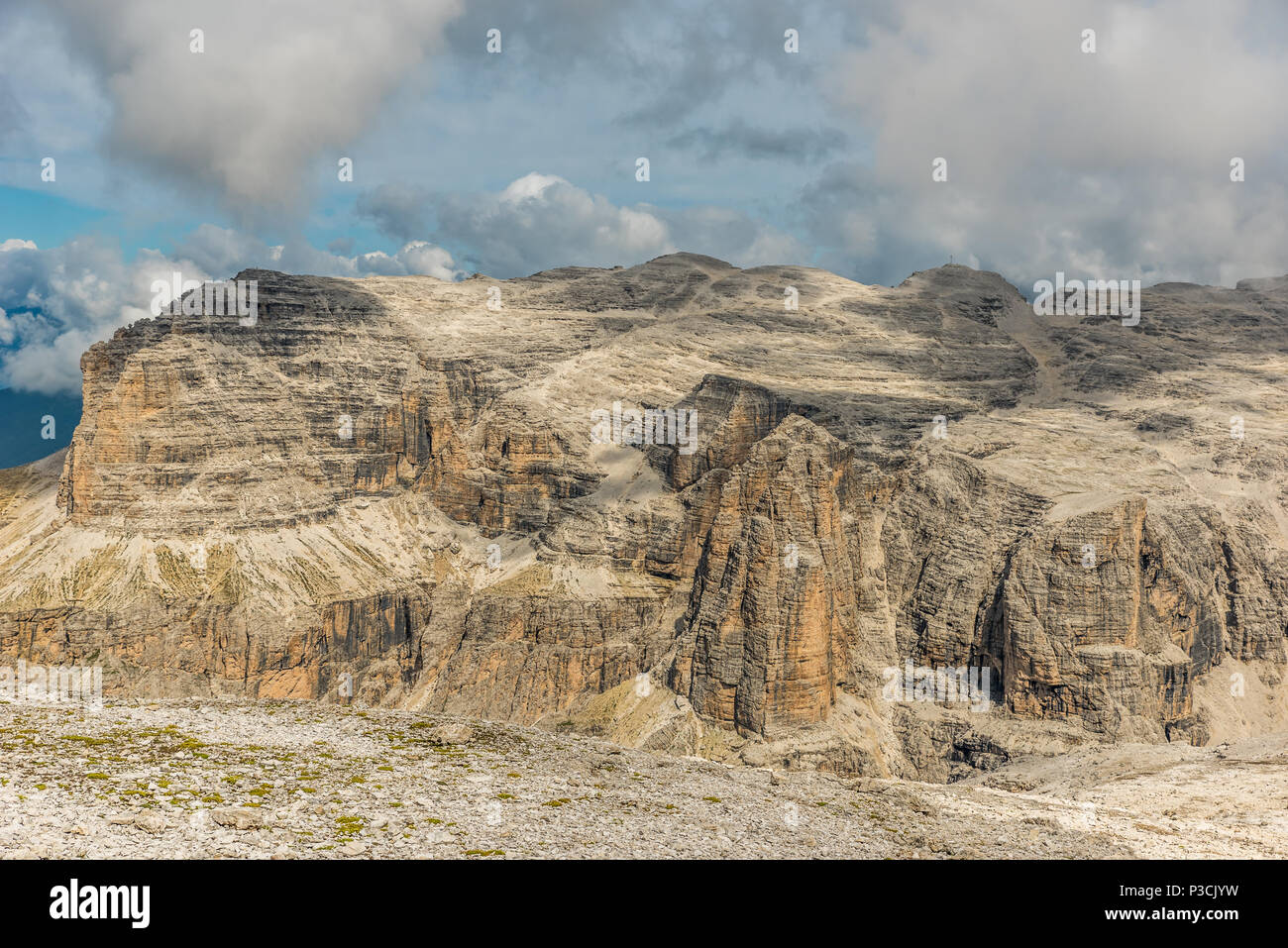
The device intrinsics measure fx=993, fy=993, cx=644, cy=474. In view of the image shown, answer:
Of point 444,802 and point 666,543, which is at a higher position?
point 444,802

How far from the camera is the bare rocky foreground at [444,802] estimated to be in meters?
25.8

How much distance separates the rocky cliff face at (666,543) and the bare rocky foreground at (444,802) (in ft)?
207

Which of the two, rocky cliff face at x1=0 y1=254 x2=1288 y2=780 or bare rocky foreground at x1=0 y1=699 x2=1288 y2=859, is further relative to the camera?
rocky cliff face at x1=0 y1=254 x2=1288 y2=780

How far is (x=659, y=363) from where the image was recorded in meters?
194

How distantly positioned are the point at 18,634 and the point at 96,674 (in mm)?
14935

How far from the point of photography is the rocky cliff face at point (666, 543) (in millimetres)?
112250

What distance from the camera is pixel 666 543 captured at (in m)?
138

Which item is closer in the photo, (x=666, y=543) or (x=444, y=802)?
(x=444, y=802)

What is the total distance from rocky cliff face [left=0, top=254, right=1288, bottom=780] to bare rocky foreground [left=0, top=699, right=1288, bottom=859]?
62977 mm

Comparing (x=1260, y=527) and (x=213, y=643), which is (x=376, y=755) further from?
(x=1260, y=527)

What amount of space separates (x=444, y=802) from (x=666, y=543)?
109 metres

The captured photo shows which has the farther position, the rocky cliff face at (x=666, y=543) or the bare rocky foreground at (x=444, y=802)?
the rocky cliff face at (x=666, y=543)

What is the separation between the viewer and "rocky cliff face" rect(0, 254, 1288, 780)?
11225cm
